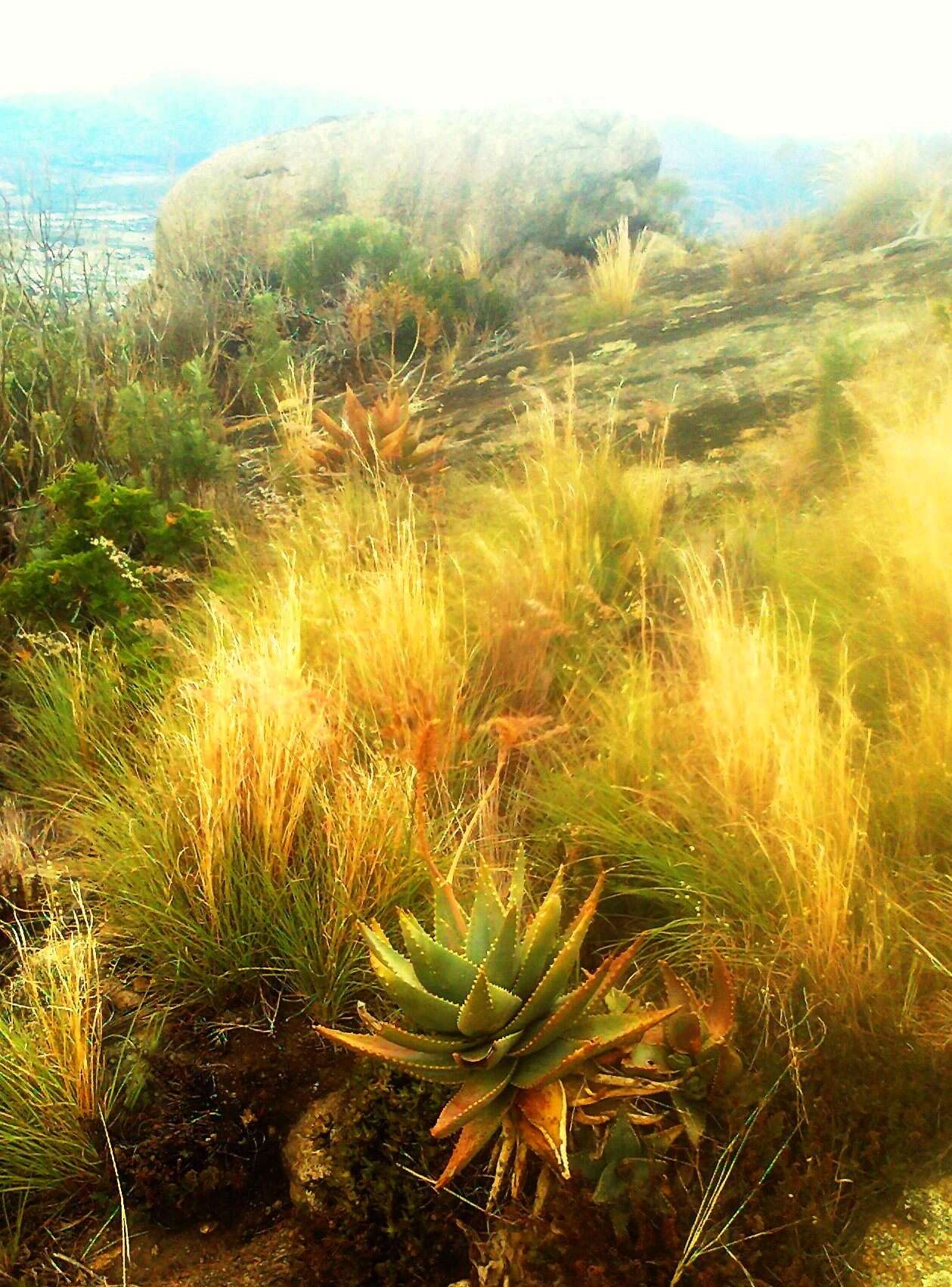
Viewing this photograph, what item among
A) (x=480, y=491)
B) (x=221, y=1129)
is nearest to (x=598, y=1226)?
(x=221, y=1129)

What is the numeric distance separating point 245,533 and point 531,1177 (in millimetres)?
3530

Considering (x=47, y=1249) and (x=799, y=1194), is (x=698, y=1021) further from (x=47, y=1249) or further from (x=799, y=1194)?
(x=47, y=1249)

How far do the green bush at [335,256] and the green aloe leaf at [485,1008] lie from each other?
340 inches

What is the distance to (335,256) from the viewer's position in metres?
9.79

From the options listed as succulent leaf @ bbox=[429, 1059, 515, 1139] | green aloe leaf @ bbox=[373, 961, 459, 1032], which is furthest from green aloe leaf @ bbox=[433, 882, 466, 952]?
succulent leaf @ bbox=[429, 1059, 515, 1139]

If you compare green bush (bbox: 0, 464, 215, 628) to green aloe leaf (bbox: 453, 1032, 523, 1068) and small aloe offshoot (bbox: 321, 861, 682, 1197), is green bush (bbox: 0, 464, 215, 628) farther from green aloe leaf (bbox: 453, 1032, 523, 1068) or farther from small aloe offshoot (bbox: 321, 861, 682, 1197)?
green aloe leaf (bbox: 453, 1032, 523, 1068)

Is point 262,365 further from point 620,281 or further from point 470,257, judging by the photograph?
point 470,257

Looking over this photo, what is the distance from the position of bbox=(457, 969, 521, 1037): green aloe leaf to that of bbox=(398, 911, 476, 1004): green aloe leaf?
0.08 m

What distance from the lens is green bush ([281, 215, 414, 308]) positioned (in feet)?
31.5

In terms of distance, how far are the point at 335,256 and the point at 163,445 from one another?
5.30 meters

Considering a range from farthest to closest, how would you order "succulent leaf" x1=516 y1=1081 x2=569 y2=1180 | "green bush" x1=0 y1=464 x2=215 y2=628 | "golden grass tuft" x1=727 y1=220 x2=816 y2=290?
"golden grass tuft" x1=727 y1=220 x2=816 y2=290 → "green bush" x1=0 y1=464 x2=215 y2=628 → "succulent leaf" x1=516 y1=1081 x2=569 y2=1180

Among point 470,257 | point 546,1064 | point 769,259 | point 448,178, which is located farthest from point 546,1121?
point 448,178

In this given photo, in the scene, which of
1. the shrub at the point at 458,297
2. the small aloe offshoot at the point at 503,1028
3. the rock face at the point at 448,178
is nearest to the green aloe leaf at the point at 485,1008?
the small aloe offshoot at the point at 503,1028

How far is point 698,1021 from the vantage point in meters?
1.90
